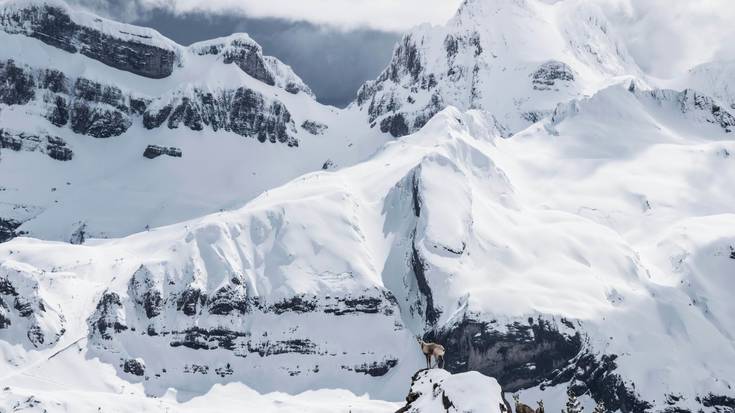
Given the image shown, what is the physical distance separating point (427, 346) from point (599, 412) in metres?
17.6

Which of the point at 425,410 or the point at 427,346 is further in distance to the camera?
the point at 427,346

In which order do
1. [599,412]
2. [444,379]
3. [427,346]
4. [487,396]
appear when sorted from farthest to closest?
1. [599,412]
2. [427,346]
3. [444,379]
4. [487,396]

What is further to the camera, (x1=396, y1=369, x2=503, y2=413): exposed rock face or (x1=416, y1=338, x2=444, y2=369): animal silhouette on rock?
(x1=416, y1=338, x2=444, y2=369): animal silhouette on rock

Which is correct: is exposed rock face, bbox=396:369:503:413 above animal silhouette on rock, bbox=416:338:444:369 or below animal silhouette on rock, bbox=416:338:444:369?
above

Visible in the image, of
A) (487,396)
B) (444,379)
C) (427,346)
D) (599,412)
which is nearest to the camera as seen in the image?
(487,396)

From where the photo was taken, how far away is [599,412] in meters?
69.3

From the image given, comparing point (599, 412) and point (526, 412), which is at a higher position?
point (526, 412)

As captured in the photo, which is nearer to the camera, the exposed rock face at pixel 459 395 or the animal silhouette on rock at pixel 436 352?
the exposed rock face at pixel 459 395

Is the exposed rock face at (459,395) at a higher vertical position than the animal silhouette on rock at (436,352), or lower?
higher

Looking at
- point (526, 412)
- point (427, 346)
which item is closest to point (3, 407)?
point (427, 346)

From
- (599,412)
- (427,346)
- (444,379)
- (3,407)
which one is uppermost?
(444,379)

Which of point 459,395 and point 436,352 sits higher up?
point 459,395

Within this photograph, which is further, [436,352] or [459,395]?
[436,352]

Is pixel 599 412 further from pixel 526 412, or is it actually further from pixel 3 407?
pixel 3 407
